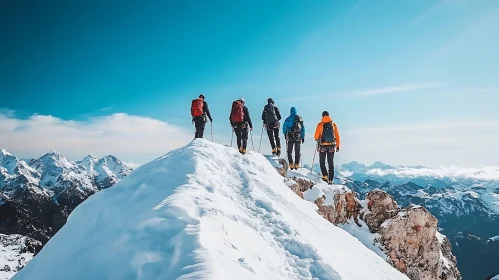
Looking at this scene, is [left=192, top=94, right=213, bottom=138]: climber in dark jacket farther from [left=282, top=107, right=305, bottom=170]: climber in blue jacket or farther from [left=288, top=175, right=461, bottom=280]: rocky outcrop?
[left=288, top=175, right=461, bottom=280]: rocky outcrop

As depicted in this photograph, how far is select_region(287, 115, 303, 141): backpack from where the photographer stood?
20922mm

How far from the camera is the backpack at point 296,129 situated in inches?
824

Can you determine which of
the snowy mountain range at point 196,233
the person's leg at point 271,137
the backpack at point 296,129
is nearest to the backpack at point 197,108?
the snowy mountain range at point 196,233

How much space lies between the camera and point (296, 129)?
825 inches

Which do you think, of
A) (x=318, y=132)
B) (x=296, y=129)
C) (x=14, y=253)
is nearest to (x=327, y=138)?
(x=318, y=132)

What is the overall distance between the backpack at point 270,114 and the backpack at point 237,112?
8.29ft

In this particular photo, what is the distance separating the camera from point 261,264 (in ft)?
23.1

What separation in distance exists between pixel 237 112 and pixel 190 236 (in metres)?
13.6

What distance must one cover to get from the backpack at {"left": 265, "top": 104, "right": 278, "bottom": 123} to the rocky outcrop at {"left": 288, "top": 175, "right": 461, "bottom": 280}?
13.1 ft

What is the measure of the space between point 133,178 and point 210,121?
895cm

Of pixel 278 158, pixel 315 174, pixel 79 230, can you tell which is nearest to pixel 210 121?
pixel 278 158

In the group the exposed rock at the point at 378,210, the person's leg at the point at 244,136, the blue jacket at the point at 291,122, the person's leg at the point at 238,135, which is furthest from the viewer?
the exposed rock at the point at 378,210

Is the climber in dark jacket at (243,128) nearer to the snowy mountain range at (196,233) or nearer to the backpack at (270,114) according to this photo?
the backpack at (270,114)

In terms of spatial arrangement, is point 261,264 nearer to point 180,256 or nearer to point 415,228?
point 180,256
